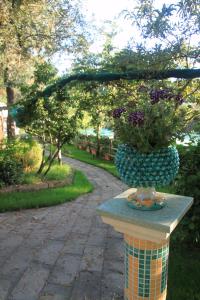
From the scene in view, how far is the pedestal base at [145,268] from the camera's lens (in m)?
2.21

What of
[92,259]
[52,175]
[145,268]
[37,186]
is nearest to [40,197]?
[37,186]

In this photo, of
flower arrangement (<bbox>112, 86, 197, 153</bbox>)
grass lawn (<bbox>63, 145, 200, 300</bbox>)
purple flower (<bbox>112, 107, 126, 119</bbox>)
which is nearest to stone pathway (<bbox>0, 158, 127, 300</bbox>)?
grass lawn (<bbox>63, 145, 200, 300</bbox>)

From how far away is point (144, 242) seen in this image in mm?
2193

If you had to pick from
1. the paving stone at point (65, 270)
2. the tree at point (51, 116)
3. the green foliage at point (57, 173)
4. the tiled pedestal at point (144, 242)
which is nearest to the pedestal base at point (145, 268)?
the tiled pedestal at point (144, 242)

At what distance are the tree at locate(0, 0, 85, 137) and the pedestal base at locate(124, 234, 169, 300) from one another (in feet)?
23.3

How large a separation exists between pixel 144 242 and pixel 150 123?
0.85 metres

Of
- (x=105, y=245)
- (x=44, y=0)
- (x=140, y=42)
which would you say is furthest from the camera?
(x=44, y=0)

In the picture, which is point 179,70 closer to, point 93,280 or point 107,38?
point 93,280

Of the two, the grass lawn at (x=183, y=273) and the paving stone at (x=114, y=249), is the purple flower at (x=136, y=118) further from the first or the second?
the paving stone at (x=114, y=249)

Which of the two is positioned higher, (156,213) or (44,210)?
(156,213)

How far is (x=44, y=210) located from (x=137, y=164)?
4.08m

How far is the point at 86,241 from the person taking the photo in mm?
4242

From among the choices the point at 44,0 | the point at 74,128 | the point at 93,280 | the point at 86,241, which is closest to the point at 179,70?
the point at 93,280

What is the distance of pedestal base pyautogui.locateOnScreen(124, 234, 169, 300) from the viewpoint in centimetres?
221
